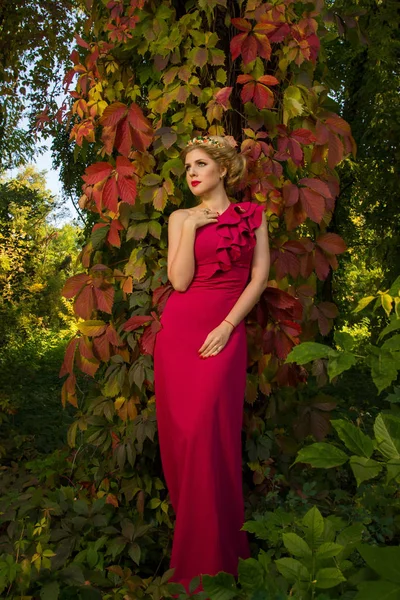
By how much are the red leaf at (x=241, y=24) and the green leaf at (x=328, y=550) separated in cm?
246

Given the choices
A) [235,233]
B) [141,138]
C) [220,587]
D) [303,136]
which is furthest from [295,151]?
[220,587]

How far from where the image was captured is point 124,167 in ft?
10.4

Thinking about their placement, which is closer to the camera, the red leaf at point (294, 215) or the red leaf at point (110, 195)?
the red leaf at point (110, 195)

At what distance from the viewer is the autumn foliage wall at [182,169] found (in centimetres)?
321

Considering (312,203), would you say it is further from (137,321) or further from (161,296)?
(137,321)

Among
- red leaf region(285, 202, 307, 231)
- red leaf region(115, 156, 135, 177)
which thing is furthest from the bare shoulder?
red leaf region(285, 202, 307, 231)

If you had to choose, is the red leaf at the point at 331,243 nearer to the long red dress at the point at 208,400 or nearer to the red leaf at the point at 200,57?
the long red dress at the point at 208,400

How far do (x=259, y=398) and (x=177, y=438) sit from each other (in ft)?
2.76

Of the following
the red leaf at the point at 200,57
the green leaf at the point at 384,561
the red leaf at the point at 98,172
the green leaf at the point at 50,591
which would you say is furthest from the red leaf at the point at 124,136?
the green leaf at the point at 384,561

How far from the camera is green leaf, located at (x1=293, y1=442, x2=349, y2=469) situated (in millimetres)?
1447

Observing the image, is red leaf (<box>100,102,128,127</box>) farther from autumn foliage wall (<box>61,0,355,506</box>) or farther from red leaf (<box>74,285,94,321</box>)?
red leaf (<box>74,285,94,321</box>)

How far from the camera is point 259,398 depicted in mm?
3633

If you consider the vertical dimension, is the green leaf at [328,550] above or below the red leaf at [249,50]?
below

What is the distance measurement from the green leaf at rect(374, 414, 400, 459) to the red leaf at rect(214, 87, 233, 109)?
2098mm
